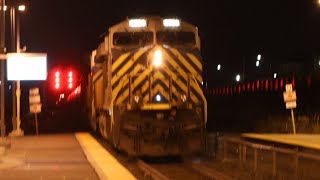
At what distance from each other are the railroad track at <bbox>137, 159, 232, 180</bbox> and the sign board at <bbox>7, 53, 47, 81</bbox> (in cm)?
976

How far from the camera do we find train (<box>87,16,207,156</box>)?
19.0 m

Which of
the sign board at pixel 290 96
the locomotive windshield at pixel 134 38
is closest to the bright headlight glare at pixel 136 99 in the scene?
the locomotive windshield at pixel 134 38

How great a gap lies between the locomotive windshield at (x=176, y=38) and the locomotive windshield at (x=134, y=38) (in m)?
0.36

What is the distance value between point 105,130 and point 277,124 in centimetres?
1162

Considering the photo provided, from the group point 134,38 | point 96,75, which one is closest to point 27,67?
point 96,75

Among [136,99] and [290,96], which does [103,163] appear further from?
[290,96]

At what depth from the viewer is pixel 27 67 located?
91.0 feet

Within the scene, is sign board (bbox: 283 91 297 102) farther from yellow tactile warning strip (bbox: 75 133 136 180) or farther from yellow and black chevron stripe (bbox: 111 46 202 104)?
yellow tactile warning strip (bbox: 75 133 136 180)

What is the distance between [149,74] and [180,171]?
11.1 ft

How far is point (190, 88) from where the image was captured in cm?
1994

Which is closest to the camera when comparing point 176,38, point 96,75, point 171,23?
point 171,23

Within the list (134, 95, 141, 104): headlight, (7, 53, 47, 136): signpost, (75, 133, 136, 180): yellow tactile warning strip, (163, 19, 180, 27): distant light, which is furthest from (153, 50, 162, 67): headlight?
(7, 53, 47, 136): signpost

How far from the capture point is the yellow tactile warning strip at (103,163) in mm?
15680

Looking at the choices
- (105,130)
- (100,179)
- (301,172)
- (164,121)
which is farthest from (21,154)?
(301,172)
